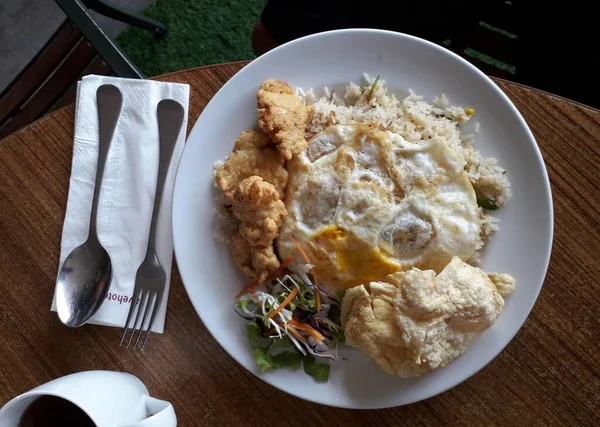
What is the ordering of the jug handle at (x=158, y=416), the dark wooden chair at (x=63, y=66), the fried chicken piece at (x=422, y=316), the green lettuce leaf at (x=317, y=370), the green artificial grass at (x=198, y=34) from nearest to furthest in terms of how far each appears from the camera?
the jug handle at (x=158, y=416) < the fried chicken piece at (x=422, y=316) < the green lettuce leaf at (x=317, y=370) < the dark wooden chair at (x=63, y=66) < the green artificial grass at (x=198, y=34)

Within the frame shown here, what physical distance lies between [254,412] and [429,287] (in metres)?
0.61

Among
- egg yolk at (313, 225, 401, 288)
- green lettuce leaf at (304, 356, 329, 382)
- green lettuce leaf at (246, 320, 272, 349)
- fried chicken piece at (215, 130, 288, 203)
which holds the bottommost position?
green lettuce leaf at (304, 356, 329, 382)

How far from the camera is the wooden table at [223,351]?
5.12 ft

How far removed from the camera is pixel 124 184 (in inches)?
63.1

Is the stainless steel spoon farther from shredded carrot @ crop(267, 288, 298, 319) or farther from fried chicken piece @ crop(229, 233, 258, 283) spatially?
shredded carrot @ crop(267, 288, 298, 319)

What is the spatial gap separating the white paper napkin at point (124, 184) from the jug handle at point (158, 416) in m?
0.26

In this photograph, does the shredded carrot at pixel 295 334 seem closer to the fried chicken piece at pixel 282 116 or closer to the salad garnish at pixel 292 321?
the salad garnish at pixel 292 321

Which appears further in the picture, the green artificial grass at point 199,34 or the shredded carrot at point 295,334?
the green artificial grass at point 199,34

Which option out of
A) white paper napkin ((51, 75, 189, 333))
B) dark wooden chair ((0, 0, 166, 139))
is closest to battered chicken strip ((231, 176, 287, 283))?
white paper napkin ((51, 75, 189, 333))

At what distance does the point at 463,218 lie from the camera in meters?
1.48

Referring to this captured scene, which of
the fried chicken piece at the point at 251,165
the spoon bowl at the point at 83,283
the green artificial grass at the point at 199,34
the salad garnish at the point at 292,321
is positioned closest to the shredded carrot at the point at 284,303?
the salad garnish at the point at 292,321

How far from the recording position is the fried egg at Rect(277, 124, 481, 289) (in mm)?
1472

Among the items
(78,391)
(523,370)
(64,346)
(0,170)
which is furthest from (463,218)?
(0,170)

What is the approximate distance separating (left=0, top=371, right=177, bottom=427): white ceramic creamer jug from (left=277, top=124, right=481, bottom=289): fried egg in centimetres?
51
